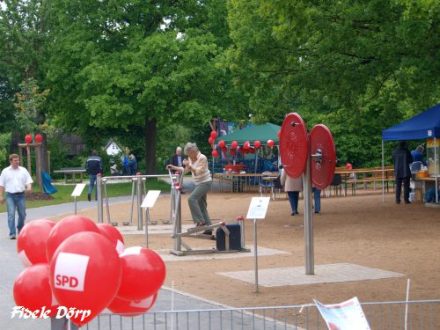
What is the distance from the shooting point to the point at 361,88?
20.9 meters

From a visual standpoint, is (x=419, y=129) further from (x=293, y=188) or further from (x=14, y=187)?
(x=14, y=187)

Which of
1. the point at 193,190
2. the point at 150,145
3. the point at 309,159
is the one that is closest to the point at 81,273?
the point at 309,159

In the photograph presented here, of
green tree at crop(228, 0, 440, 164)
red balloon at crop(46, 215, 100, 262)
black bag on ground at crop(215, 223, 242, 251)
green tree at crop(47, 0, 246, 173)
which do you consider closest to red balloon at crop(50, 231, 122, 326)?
red balloon at crop(46, 215, 100, 262)

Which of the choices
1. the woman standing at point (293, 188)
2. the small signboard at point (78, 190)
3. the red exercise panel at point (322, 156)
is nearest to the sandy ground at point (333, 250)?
the woman standing at point (293, 188)

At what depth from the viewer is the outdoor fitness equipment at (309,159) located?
11883 millimetres

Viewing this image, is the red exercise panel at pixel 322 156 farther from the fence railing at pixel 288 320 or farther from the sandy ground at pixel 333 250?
the fence railing at pixel 288 320

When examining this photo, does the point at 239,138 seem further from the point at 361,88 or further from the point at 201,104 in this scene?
the point at 361,88

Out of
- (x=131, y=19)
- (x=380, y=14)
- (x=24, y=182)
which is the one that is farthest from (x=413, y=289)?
(x=131, y=19)

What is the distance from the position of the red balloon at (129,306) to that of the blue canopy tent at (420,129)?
57.7 feet

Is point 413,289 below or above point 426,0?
below

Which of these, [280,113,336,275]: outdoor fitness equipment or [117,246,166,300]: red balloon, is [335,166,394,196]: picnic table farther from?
[117,246,166,300]: red balloon

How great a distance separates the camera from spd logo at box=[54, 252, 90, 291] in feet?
15.5

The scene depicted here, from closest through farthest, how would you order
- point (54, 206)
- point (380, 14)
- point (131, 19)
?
point (380, 14), point (54, 206), point (131, 19)

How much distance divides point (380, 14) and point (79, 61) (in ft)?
78.0
